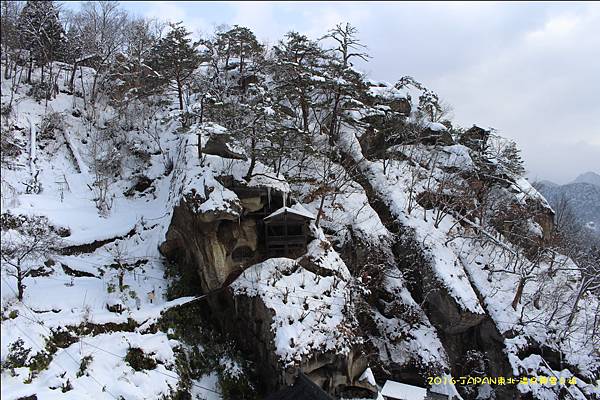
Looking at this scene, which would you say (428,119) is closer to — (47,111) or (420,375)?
(420,375)

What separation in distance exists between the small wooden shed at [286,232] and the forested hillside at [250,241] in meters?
0.09

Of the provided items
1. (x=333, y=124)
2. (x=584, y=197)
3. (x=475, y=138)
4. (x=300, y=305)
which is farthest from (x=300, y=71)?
(x=584, y=197)

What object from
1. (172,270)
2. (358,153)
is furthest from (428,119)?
(172,270)

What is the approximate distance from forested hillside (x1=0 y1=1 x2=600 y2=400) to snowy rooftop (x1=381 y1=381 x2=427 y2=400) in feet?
3.53

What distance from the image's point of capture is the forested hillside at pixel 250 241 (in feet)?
41.1

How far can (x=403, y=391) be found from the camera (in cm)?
1460

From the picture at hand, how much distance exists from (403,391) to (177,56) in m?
21.5

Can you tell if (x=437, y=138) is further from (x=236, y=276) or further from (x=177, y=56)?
(x=236, y=276)

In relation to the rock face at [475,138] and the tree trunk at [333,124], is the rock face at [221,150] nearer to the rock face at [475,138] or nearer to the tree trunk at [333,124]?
the tree trunk at [333,124]

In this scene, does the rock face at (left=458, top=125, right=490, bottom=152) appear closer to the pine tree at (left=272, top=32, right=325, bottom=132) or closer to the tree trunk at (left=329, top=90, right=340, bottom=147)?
the tree trunk at (left=329, top=90, right=340, bottom=147)

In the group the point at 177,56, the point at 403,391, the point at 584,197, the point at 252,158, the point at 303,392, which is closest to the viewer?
the point at 303,392

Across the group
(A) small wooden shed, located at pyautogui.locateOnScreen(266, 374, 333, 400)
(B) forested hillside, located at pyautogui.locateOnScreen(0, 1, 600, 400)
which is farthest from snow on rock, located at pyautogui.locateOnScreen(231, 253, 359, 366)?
(A) small wooden shed, located at pyautogui.locateOnScreen(266, 374, 333, 400)

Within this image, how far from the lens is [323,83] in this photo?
21.8 metres

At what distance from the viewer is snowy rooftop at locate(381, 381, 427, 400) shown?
14.4 meters
